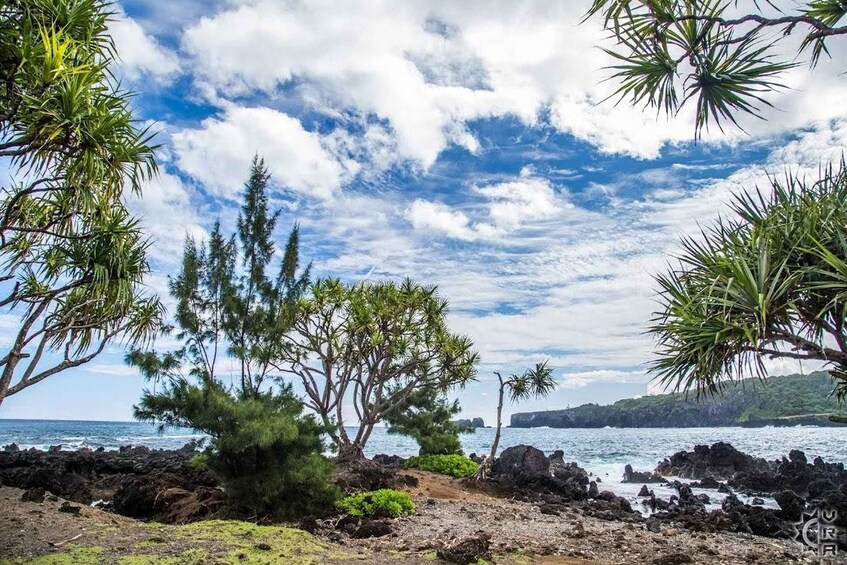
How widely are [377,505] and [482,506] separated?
3408mm

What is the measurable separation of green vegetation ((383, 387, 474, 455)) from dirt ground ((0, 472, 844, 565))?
307 inches

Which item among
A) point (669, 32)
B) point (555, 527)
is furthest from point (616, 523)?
point (669, 32)

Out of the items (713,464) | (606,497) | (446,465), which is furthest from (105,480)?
(713,464)

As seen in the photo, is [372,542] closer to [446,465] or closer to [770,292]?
[770,292]

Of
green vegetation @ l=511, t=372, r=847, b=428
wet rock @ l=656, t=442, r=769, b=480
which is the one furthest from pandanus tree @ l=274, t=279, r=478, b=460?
green vegetation @ l=511, t=372, r=847, b=428

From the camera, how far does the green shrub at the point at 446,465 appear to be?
56.4 ft

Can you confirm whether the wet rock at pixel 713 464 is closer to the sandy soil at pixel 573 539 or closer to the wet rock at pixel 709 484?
the wet rock at pixel 709 484

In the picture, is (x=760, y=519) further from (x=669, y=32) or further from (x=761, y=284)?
(x=669, y=32)

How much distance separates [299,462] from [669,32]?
305 inches

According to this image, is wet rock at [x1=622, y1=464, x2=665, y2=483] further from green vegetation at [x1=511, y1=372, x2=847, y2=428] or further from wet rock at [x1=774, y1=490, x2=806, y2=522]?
green vegetation at [x1=511, y1=372, x2=847, y2=428]

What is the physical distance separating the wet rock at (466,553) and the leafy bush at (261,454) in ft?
10.5

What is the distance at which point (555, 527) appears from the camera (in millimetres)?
10031

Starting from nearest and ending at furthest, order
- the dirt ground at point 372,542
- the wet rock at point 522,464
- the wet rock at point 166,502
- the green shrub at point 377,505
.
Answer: the dirt ground at point 372,542 < the wet rock at point 166,502 < the green shrub at point 377,505 < the wet rock at point 522,464

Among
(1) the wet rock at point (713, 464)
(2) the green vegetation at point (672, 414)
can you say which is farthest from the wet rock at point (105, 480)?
(2) the green vegetation at point (672, 414)
